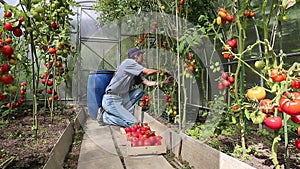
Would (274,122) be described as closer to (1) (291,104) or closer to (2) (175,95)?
(1) (291,104)

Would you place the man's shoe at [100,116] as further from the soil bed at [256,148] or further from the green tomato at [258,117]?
the green tomato at [258,117]

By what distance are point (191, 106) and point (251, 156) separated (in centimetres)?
194

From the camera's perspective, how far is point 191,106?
3453 millimetres

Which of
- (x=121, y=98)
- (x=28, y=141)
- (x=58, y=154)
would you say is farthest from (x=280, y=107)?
(x=121, y=98)

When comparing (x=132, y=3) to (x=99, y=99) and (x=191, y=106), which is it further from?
(x=191, y=106)

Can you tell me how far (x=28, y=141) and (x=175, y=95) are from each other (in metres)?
1.81

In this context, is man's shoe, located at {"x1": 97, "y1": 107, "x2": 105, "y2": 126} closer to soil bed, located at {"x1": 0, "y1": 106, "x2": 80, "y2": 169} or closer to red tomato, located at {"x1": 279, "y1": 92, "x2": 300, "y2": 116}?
soil bed, located at {"x1": 0, "y1": 106, "x2": 80, "y2": 169}

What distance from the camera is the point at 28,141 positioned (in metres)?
1.94

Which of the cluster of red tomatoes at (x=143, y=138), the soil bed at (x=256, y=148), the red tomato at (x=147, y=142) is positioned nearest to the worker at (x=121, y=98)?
the cluster of red tomatoes at (x=143, y=138)

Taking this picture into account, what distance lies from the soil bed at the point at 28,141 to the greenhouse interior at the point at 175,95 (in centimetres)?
1

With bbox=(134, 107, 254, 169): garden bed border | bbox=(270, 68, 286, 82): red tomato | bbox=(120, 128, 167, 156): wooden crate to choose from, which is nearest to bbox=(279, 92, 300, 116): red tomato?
bbox=(270, 68, 286, 82): red tomato

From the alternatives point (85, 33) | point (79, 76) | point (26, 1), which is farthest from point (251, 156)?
point (85, 33)

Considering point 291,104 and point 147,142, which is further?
point 147,142

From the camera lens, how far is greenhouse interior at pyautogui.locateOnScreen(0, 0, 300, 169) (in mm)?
1206
